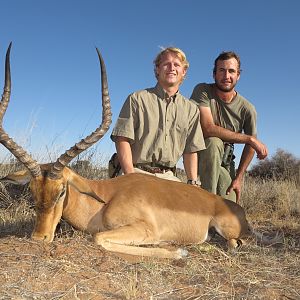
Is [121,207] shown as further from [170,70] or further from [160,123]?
[170,70]

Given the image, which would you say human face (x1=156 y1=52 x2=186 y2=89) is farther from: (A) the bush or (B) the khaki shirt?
(A) the bush

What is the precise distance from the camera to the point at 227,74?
6.99 m

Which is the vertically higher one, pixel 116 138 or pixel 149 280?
pixel 116 138

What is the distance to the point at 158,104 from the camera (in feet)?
20.0

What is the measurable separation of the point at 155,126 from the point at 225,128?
5.15 feet

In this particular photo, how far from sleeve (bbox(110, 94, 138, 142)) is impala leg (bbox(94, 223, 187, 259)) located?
5.52 ft

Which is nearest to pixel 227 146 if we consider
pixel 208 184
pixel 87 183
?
pixel 208 184

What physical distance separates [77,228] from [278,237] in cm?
255

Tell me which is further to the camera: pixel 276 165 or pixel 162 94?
pixel 276 165

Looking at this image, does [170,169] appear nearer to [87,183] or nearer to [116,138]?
[116,138]

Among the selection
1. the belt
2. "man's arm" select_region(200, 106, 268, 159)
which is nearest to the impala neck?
the belt

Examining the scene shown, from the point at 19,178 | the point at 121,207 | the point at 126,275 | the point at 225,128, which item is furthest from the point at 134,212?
the point at 225,128

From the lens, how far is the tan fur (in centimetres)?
409

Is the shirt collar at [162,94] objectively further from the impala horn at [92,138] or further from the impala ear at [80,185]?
the impala ear at [80,185]
